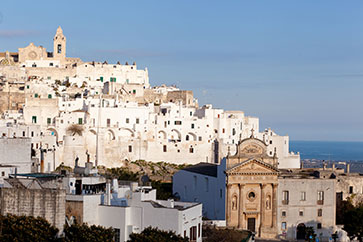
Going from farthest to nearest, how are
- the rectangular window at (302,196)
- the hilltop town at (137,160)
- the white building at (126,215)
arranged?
the rectangular window at (302,196)
the hilltop town at (137,160)
the white building at (126,215)

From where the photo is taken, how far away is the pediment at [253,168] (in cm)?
5132

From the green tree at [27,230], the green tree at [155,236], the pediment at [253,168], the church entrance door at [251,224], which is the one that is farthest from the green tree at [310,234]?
the green tree at [27,230]

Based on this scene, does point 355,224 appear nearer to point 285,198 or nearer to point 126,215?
point 285,198

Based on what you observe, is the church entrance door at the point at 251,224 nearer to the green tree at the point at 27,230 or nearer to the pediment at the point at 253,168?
the pediment at the point at 253,168

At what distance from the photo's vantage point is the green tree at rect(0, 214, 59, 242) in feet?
93.5

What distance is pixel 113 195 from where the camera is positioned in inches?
1307

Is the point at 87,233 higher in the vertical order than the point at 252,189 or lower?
lower

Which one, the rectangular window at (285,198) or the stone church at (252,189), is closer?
the stone church at (252,189)

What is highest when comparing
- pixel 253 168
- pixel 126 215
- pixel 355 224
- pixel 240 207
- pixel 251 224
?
pixel 253 168

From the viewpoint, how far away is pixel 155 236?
29.4 m

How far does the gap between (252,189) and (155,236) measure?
23653 mm

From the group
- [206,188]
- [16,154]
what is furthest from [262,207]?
[16,154]

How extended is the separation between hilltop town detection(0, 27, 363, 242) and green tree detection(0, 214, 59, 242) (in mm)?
610

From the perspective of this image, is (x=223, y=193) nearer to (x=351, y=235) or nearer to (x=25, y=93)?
(x=351, y=235)
